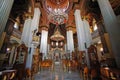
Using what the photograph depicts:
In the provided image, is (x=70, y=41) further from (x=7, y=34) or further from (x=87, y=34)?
(x=7, y=34)

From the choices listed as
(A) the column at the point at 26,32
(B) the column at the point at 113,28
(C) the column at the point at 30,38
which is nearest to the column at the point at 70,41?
(C) the column at the point at 30,38

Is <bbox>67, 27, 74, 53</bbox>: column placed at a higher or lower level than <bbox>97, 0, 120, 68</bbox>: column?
higher

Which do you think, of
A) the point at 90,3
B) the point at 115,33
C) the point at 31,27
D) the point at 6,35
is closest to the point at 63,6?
the point at 31,27

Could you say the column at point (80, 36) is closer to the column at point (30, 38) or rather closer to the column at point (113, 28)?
the column at point (30, 38)

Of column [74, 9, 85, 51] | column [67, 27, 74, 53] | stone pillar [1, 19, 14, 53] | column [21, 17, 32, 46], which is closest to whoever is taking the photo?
stone pillar [1, 19, 14, 53]

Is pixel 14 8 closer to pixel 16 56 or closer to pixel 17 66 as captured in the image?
pixel 16 56

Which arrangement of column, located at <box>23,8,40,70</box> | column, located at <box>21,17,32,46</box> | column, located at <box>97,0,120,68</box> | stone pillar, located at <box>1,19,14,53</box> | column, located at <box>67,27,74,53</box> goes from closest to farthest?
column, located at <box>97,0,120,68</box>, stone pillar, located at <box>1,19,14,53</box>, column, located at <box>23,8,40,70</box>, column, located at <box>21,17,32,46</box>, column, located at <box>67,27,74,53</box>

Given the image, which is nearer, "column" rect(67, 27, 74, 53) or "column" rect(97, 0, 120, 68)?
Answer: "column" rect(97, 0, 120, 68)

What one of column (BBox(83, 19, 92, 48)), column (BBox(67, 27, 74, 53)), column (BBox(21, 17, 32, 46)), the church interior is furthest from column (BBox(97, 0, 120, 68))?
column (BBox(67, 27, 74, 53))

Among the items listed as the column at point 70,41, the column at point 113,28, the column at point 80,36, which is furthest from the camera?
the column at point 70,41

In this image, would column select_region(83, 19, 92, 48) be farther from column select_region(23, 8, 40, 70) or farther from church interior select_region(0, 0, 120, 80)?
column select_region(23, 8, 40, 70)

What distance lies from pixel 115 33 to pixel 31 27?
6768mm

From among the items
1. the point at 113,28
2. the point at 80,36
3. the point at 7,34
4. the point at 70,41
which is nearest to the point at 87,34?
the point at 80,36

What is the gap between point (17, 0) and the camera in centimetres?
460
